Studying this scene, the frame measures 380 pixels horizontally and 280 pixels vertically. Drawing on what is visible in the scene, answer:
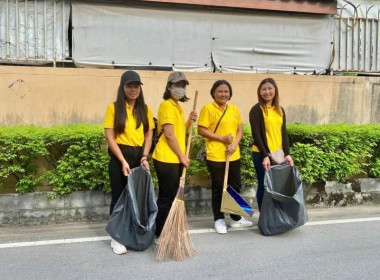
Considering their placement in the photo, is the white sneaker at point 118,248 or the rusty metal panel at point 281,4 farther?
the rusty metal panel at point 281,4

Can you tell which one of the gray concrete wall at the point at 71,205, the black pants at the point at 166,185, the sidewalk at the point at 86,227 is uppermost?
the black pants at the point at 166,185

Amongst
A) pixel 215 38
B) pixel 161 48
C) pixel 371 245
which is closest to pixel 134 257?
pixel 371 245

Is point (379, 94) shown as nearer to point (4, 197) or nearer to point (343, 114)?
point (343, 114)

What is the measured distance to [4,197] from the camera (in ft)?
13.5

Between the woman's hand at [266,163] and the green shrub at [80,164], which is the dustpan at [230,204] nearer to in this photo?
the woman's hand at [266,163]

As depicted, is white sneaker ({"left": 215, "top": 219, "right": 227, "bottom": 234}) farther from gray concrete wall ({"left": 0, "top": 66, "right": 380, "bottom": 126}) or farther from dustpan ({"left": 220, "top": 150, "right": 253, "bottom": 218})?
gray concrete wall ({"left": 0, "top": 66, "right": 380, "bottom": 126})

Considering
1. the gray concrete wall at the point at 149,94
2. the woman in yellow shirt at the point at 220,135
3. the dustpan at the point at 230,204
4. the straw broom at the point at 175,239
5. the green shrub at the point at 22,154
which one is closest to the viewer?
the straw broom at the point at 175,239

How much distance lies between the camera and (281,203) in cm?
385

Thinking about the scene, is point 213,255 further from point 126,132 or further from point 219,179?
point 126,132

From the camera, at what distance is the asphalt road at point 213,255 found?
3023mm

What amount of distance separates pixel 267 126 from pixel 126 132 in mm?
1582

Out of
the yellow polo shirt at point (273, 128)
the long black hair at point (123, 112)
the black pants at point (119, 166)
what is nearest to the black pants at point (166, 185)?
the black pants at point (119, 166)

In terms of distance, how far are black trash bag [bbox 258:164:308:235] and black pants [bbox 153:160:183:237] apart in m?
Result: 1.00

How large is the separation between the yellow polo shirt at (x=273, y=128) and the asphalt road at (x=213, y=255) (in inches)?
39.7
